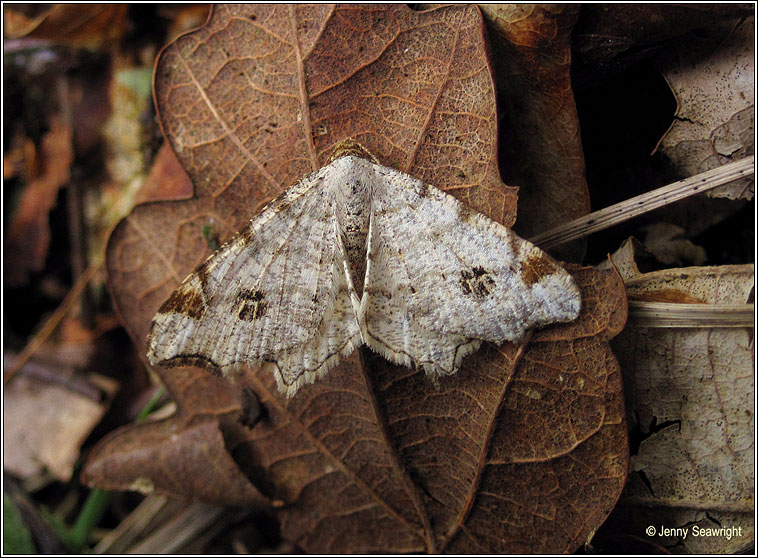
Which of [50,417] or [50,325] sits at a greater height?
[50,325]

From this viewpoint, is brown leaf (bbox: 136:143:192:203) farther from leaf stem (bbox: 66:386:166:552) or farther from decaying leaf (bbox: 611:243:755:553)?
decaying leaf (bbox: 611:243:755:553)

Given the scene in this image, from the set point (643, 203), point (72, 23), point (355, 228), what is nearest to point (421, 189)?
point (355, 228)

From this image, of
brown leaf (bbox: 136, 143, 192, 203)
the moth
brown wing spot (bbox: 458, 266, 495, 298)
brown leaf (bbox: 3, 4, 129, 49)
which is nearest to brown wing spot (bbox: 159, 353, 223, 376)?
the moth

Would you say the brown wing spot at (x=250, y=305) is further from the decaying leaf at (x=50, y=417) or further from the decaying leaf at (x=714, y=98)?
the decaying leaf at (x=714, y=98)

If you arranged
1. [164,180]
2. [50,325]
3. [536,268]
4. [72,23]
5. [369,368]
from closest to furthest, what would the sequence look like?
[536,268] < [369,368] < [164,180] < [72,23] < [50,325]

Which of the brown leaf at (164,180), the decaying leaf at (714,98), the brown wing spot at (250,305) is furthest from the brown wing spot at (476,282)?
the brown leaf at (164,180)

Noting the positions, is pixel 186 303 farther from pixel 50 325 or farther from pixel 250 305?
pixel 50 325
